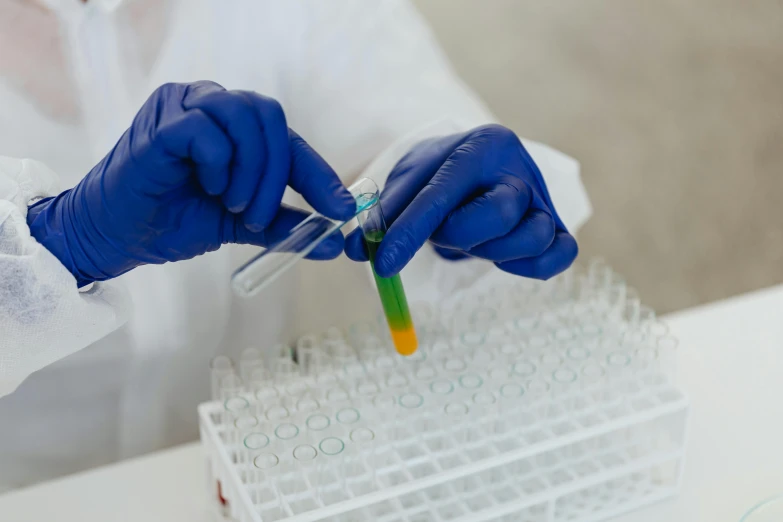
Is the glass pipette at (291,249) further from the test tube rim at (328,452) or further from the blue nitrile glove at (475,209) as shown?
the test tube rim at (328,452)

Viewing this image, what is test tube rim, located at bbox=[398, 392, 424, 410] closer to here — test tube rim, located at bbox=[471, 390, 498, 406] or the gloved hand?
test tube rim, located at bbox=[471, 390, 498, 406]

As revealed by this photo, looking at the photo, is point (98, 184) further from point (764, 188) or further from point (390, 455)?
point (764, 188)

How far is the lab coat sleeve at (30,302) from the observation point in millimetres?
935

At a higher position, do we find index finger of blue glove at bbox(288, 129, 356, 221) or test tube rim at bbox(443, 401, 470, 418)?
index finger of blue glove at bbox(288, 129, 356, 221)

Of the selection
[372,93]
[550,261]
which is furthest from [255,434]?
[372,93]

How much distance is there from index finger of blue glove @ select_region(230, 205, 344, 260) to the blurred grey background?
2319 millimetres

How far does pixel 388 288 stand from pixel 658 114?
2826 mm

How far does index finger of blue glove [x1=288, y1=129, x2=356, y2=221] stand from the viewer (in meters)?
0.91

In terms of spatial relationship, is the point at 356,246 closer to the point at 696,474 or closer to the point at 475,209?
the point at 475,209

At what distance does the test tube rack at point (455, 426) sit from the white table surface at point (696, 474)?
7 centimetres

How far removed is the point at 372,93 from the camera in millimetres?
1523

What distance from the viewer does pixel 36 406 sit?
140cm

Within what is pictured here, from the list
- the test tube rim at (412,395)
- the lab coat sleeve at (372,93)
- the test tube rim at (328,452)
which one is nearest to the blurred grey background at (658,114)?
the lab coat sleeve at (372,93)

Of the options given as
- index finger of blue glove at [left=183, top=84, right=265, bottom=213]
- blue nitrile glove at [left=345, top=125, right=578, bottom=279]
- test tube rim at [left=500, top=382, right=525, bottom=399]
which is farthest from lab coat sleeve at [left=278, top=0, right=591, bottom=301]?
index finger of blue glove at [left=183, top=84, right=265, bottom=213]
